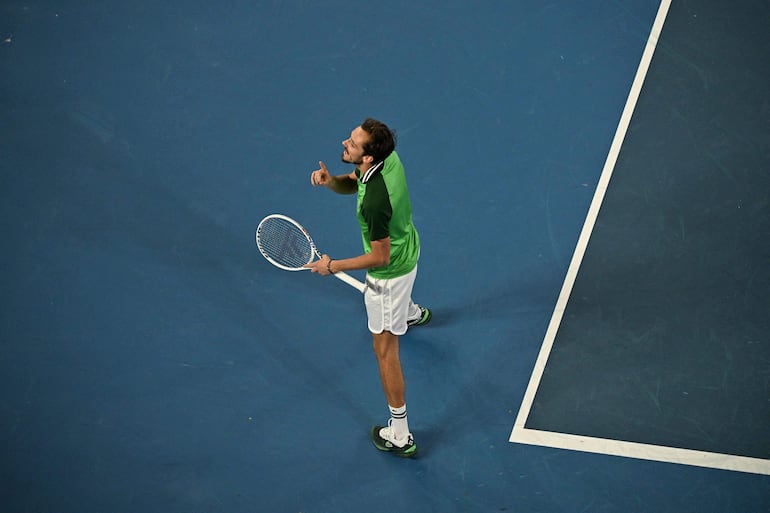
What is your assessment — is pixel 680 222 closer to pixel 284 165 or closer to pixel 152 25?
pixel 284 165

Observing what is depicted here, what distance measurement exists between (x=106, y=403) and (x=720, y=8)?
6742 mm

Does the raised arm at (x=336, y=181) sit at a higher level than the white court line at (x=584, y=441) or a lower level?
higher

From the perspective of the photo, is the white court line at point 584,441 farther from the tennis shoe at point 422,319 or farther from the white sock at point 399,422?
the tennis shoe at point 422,319

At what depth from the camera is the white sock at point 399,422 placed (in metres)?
6.14

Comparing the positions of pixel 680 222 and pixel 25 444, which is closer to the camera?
pixel 25 444

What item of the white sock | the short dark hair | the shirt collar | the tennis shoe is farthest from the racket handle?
the short dark hair

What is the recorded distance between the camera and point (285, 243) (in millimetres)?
6547

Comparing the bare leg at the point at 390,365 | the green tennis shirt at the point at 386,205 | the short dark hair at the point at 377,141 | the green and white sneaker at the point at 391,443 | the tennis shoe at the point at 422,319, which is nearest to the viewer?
the short dark hair at the point at 377,141

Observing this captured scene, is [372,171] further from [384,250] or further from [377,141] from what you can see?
[384,250]

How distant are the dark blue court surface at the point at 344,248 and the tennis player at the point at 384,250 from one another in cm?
43

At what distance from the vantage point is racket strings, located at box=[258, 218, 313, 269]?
6516 mm

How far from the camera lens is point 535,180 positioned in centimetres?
769

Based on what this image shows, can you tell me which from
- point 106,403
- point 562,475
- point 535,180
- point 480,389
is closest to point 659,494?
point 562,475

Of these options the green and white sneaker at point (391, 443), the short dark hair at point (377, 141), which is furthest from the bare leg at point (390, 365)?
the short dark hair at point (377, 141)
